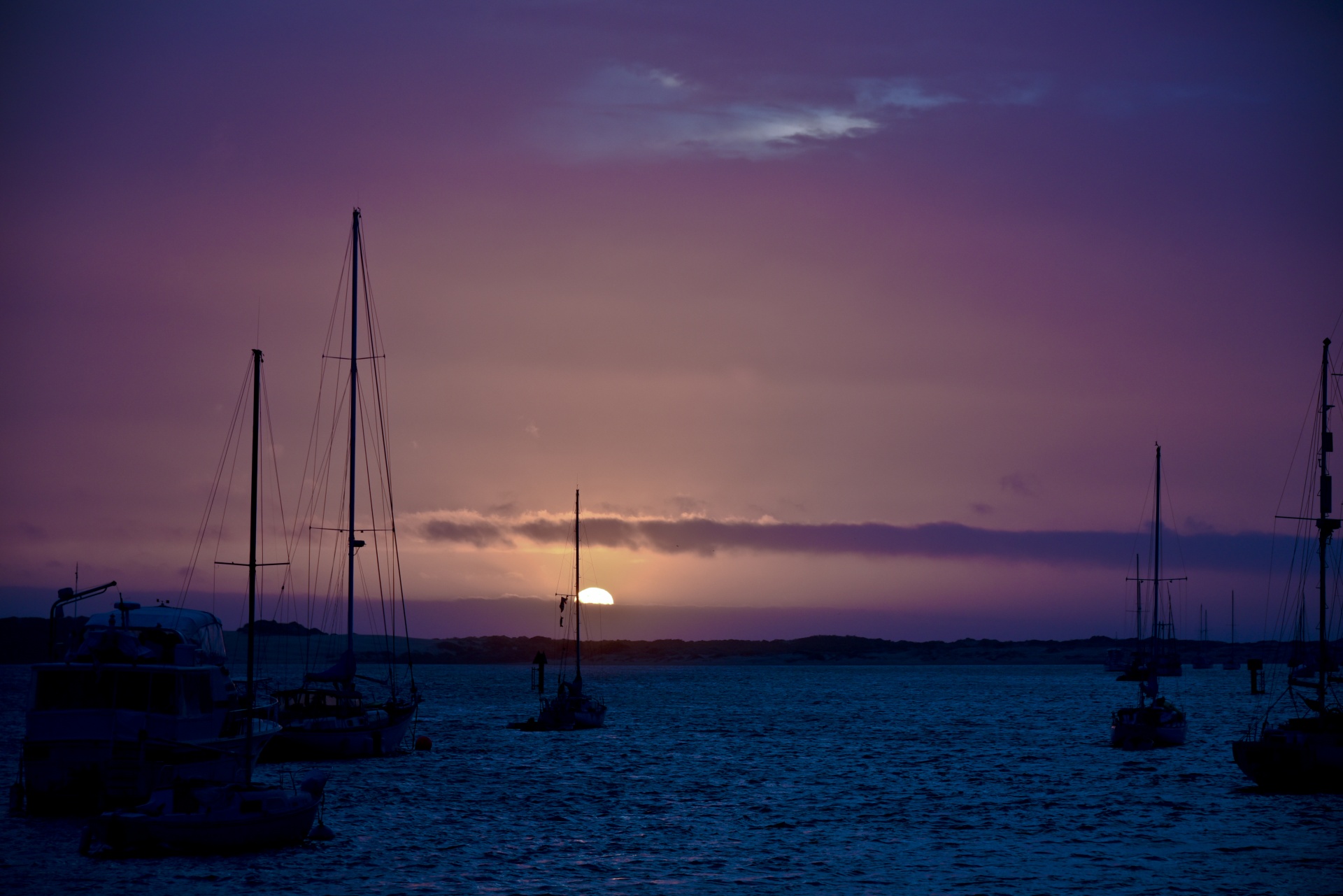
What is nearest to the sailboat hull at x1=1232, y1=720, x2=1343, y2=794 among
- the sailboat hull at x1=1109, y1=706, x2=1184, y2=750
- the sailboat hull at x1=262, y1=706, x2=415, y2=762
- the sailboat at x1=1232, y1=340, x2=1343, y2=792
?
the sailboat at x1=1232, y1=340, x2=1343, y2=792

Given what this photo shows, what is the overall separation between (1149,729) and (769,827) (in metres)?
40.1

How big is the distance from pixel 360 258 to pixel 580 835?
123 ft

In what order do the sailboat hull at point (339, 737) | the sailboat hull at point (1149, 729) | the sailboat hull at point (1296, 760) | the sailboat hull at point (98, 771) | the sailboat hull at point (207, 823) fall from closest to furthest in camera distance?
the sailboat hull at point (207, 823), the sailboat hull at point (98, 771), the sailboat hull at point (1296, 760), the sailboat hull at point (339, 737), the sailboat hull at point (1149, 729)

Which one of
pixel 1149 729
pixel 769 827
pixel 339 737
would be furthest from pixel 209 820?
pixel 1149 729

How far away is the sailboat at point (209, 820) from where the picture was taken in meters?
38.7

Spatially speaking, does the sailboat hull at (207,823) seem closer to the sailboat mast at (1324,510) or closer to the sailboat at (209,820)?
the sailboat at (209,820)

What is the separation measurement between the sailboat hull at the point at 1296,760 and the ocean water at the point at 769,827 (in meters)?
0.96

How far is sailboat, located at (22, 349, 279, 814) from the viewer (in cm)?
4431

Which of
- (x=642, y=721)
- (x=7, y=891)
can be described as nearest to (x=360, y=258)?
(x=7, y=891)

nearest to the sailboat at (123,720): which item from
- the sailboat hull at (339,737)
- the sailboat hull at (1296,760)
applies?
the sailboat hull at (339,737)

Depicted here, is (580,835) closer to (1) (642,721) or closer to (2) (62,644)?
(2) (62,644)

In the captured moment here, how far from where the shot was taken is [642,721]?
409 feet

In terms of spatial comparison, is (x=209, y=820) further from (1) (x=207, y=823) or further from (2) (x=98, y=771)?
(2) (x=98, y=771)

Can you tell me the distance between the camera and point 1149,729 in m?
81.3
